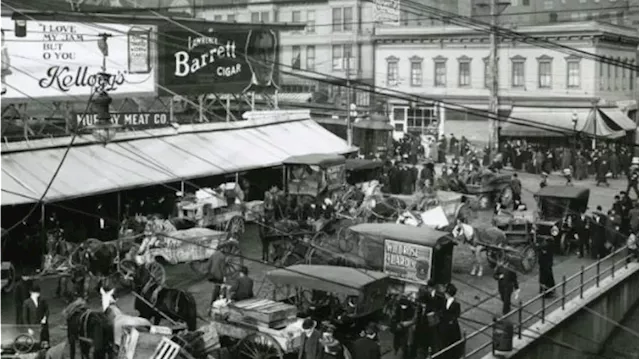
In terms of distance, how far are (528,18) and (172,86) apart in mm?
35939

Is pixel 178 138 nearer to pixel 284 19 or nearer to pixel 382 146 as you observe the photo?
pixel 382 146

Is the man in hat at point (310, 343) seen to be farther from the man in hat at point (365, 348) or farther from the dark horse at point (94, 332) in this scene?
the dark horse at point (94, 332)

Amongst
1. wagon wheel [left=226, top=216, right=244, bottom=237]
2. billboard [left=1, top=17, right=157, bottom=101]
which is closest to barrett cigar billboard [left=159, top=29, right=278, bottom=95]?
billboard [left=1, top=17, right=157, bottom=101]

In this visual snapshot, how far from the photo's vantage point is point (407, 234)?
19.0m

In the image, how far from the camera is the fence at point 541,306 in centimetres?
1618

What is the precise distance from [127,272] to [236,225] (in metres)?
6.25

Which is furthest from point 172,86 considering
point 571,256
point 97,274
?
point 571,256

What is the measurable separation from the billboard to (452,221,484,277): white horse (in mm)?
11273

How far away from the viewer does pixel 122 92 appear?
3058 centimetres

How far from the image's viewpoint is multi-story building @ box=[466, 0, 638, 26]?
59.7 meters

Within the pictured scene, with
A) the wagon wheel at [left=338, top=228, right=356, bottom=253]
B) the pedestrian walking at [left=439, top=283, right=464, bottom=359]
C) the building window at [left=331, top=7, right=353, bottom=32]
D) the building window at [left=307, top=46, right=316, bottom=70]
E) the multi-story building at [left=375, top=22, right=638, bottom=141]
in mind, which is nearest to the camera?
the pedestrian walking at [left=439, top=283, right=464, bottom=359]

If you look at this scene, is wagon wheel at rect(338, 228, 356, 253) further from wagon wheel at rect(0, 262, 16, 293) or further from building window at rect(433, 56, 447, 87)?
building window at rect(433, 56, 447, 87)

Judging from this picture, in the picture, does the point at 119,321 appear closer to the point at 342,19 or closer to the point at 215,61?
the point at 215,61

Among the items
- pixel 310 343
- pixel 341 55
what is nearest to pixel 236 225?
pixel 310 343
